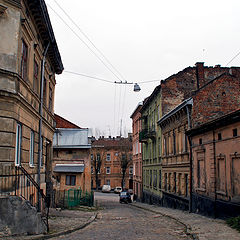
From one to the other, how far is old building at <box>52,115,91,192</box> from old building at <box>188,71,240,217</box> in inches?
469

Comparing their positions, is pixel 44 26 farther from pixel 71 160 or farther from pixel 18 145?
pixel 71 160

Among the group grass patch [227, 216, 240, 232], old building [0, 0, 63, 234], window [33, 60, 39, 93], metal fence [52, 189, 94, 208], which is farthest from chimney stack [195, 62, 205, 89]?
window [33, 60, 39, 93]

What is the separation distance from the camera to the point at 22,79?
1198 cm

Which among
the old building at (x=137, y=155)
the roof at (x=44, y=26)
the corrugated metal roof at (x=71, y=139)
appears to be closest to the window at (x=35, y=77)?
the roof at (x=44, y=26)

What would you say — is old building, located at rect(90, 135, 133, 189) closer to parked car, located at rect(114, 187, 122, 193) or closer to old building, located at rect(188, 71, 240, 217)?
parked car, located at rect(114, 187, 122, 193)

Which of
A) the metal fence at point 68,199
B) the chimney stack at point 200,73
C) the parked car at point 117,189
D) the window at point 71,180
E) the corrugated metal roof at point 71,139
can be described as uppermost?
the chimney stack at point 200,73

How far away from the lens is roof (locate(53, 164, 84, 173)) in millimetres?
29100

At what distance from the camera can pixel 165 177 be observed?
29531 millimetres

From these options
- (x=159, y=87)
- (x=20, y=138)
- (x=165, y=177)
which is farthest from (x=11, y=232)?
(x=159, y=87)

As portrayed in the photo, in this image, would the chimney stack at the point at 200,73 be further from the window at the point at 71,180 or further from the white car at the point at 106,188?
the white car at the point at 106,188

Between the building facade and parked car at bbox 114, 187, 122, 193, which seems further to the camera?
parked car at bbox 114, 187, 122, 193

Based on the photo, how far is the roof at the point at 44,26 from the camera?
42.5ft

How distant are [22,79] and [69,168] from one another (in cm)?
1844

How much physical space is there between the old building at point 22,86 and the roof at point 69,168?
39.4ft
